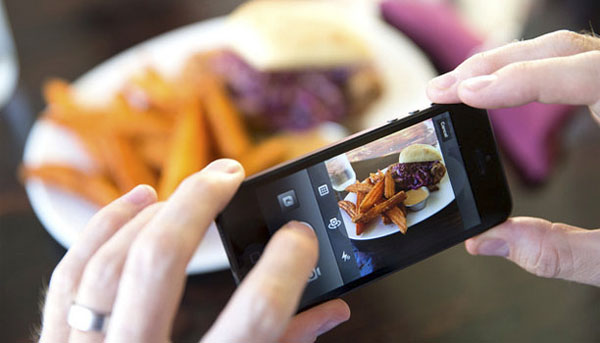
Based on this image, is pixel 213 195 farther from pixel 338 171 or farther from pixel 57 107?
pixel 57 107

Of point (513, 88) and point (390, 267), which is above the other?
point (513, 88)

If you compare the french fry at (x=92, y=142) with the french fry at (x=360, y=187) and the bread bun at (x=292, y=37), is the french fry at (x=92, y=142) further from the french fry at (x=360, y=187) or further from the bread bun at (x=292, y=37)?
the french fry at (x=360, y=187)

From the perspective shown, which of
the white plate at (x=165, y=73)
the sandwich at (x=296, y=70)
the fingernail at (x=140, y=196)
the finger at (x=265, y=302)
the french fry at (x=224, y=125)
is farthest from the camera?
the sandwich at (x=296, y=70)

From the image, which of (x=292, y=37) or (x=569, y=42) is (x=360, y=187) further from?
(x=292, y=37)

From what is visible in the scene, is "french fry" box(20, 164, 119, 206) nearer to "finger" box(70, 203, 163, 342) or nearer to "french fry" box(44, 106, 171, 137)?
"french fry" box(44, 106, 171, 137)

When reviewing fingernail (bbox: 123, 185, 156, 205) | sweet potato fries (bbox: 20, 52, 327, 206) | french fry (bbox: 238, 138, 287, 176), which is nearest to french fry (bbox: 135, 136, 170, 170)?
sweet potato fries (bbox: 20, 52, 327, 206)

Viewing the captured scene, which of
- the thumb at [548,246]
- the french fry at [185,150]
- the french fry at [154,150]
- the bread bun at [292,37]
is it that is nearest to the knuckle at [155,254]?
the thumb at [548,246]

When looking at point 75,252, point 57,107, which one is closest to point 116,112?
point 57,107
